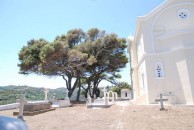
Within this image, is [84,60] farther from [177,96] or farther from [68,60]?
[177,96]

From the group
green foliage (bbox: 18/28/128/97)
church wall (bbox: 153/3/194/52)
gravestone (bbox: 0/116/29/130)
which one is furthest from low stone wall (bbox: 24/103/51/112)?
gravestone (bbox: 0/116/29/130)

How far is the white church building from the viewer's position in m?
15.7

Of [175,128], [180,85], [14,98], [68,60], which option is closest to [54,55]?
[68,60]

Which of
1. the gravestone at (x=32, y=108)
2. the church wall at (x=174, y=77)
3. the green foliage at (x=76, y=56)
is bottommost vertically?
the gravestone at (x=32, y=108)

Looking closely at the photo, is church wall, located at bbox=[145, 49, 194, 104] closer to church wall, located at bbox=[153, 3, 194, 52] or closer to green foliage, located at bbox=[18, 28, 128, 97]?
church wall, located at bbox=[153, 3, 194, 52]

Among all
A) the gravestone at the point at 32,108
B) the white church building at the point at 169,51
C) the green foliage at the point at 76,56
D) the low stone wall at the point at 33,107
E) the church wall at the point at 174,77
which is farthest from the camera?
the green foliage at the point at 76,56

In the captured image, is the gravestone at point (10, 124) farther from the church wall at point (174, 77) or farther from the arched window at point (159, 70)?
the arched window at point (159, 70)

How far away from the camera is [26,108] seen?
15.3 meters

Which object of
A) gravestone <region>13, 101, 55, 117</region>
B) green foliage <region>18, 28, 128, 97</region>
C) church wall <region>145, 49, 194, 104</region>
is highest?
green foliage <region>18, 28, 128, 97</region>

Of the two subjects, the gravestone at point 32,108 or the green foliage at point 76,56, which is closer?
the gravestone at point 32,108

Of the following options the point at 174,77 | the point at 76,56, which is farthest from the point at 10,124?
the point at 76,56

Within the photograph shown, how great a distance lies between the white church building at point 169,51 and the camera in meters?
15.7

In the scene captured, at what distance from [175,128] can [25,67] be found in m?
24.0

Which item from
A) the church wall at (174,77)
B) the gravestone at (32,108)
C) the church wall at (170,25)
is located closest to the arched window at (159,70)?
the church wall at (174,77)
